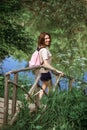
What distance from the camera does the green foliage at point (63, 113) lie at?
715 cm

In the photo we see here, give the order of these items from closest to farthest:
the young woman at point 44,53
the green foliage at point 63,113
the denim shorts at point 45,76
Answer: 1. the green foliage at point 63,113
2. the young woman at point 44,53
3. the denim shorts at point 45,76

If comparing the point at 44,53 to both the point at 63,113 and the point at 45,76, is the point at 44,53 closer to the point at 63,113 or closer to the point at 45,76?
the point at 45,76

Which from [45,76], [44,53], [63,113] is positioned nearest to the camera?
[63,113]

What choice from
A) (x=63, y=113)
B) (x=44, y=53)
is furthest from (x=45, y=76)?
(x=63, y=113)

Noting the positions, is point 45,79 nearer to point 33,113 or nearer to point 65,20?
point 33,113

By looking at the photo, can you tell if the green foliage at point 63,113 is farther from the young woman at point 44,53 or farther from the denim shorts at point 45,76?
the denim shorts at point 45,76

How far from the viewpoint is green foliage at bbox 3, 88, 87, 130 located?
7.15 m

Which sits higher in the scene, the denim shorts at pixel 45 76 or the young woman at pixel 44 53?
the young woman at pixel 44 53

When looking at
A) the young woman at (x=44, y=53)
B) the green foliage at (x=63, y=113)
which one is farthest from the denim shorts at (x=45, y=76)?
the green foliage at (x=63, y=113)

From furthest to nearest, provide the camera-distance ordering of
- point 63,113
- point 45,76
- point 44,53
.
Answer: point 45,76 → point 44,53 → point 63,113

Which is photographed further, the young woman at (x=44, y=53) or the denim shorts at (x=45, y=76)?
the denim shorts at (x=45, y=76)

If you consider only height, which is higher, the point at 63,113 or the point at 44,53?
the point at 44,53

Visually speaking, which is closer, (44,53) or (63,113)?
(63,113)

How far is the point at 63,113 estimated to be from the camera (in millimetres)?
7199
